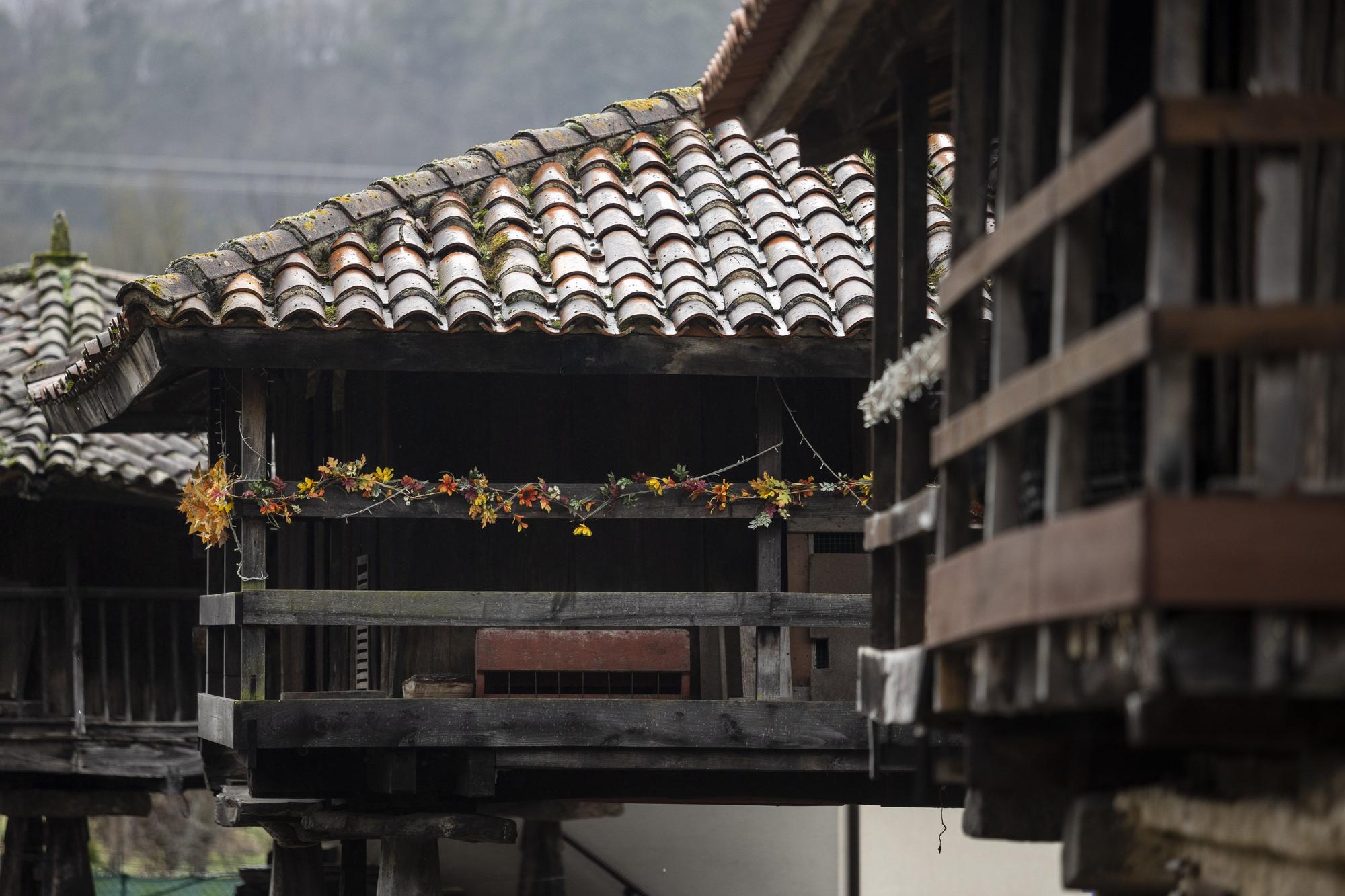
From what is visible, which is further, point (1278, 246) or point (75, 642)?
point (75, 642)

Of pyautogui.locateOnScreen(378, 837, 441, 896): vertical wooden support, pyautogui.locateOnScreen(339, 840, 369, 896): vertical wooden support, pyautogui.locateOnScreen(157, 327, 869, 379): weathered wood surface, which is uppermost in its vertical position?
pyautogui.locateOnScreen(157, 327, 869, 379): weathered wood surface

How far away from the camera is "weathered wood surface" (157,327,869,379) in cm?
759

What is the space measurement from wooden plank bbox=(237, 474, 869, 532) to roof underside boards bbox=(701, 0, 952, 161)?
190cm

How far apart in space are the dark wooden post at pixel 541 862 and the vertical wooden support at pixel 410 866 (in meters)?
6.24

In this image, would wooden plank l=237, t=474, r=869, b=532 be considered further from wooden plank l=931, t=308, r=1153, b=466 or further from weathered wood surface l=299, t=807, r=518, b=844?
wooden plank l=931, t=308, r=1153, b=466

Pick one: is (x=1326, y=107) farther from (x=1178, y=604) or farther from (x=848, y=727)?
(x=848, y=727)

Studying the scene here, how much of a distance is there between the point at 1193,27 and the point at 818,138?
3.13 metres

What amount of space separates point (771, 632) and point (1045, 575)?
14.0 feet

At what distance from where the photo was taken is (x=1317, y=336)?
10.00ft

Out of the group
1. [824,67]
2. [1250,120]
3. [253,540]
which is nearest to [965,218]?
[824,67]

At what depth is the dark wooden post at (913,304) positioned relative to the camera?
5.28m

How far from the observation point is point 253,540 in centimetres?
764

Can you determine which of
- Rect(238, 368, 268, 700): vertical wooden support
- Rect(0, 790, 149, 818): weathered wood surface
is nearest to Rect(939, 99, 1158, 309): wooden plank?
Rect(238, 368, 268, 700): vertical wooden support

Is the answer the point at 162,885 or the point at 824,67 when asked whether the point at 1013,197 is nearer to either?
the point at 824,67
